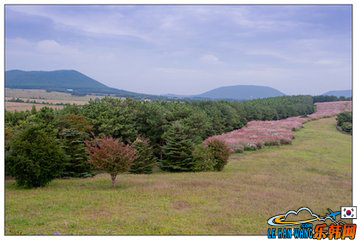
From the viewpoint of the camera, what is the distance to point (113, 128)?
127ft

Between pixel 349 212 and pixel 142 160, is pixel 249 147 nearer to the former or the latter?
pixel 142 160

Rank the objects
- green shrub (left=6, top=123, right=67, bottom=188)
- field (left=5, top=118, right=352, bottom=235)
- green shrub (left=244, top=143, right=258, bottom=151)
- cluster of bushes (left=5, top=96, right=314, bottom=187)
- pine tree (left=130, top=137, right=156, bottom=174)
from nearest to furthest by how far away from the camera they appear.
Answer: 1. field (left=5, top=118, right=352, bottom=235)
2. green shrub (left=6, top=123, right=67, bottom=188)
3. cluster of bushes (left=5, top=96, right=314, bottom=187)
4. pine tree (left=130, top=137, right=156, bottom=174)
5. green shrub (left=244, top=143, right=258, bottom=151)

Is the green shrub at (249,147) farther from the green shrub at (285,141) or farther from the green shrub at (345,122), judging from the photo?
the green shrub at (345,122)

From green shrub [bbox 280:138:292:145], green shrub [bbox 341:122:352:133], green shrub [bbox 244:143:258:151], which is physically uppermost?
green shrub [bbox 341:122:352:133]

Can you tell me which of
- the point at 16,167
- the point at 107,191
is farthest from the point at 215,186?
the point at 16,167

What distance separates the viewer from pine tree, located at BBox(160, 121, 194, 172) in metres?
35.0

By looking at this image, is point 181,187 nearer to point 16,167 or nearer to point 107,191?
point 107,191

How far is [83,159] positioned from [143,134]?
→ 1266 cm

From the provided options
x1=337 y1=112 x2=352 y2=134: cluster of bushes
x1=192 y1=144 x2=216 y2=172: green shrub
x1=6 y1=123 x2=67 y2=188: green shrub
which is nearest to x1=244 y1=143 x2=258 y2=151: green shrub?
x1=192 y1=144 x2=216 y2=172: green shrub

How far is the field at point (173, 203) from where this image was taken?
531 inches

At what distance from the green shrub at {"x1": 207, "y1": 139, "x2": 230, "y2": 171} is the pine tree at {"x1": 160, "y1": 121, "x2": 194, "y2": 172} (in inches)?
103

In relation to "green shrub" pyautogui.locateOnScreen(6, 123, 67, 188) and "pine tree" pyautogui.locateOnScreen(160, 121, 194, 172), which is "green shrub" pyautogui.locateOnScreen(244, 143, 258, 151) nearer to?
"pine tree" pyautogui.locateOnScreen(160, 121, 194, 172)

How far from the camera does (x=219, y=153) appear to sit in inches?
1307

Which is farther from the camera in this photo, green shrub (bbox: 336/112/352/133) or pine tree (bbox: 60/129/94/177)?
green shrub (bbox: 336/112/352/133)
